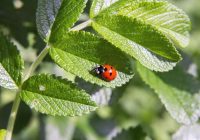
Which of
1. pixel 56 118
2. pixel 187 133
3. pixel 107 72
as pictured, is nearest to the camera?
pixel 107 72

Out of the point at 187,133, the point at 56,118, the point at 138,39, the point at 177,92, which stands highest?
the point at 138,39

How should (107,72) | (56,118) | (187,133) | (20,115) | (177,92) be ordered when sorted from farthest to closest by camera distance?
(56,118)
(20,115)
(187,133)
(177,92)
(107,72)

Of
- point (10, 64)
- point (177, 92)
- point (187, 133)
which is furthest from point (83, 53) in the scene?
point (187, 133)

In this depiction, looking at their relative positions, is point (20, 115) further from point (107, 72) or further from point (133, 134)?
point (107, 72)

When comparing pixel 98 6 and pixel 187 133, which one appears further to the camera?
pixel 187 133

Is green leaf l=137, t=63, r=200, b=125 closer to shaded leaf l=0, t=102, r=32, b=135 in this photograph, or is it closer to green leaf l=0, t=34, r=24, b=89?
green leaf l=0, t=34, r=24, b=89

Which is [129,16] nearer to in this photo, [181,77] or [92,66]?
[92,66]

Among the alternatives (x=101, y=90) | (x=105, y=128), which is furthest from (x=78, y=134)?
(x=101, y=90)

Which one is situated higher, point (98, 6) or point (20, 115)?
point (98, 6)
